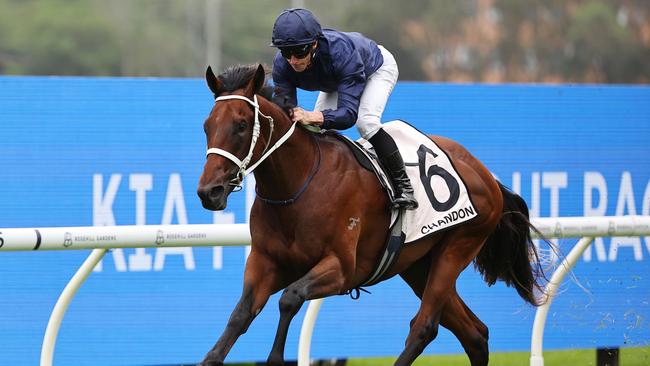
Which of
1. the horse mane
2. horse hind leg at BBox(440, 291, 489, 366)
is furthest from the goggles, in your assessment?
horse hind leg at BBox(440, 291, 489, 366)

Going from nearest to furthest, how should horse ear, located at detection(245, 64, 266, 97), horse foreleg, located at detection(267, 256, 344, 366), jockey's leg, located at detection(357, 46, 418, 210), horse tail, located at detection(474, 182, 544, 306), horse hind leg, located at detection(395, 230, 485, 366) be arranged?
horse foreleg, located at detection(267, 256, 344, 366), horse ear, located at detection(245, 64, 266, 97), jockey's leg, located at detection(357, 46, 418, 210), horse hind leg, located at detection(395, 230, 485, 366), horse tail, located at detection(474, 182, 544, 306)

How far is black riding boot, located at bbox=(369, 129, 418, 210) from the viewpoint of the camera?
4.77 m

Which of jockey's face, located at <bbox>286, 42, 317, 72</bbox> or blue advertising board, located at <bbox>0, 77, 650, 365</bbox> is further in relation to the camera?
blue advertising board, located at <bbox>0, 77, 650, 365</bbox>

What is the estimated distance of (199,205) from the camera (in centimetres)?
590

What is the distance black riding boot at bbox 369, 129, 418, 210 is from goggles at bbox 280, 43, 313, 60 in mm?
550

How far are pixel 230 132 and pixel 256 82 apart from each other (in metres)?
0.31

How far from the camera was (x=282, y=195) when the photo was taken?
4.35 m

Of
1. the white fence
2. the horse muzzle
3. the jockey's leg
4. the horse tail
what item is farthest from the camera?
the horse tail

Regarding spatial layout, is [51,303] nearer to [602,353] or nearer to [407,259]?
[407,259]

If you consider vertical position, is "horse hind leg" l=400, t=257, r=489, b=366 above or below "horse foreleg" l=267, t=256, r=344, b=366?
below

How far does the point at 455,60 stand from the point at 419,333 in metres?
24.6

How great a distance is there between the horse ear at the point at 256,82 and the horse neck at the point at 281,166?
0.22 feet

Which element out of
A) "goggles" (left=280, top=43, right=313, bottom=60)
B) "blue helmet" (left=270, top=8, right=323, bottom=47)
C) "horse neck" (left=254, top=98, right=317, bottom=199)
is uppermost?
"blue helmet" (left=270, top=8, right=323, bottom=47)

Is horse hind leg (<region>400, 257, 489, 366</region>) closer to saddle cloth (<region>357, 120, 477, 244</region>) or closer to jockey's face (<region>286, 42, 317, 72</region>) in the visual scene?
saddle cloth (<region>357, 120, 477, 244</region>)
